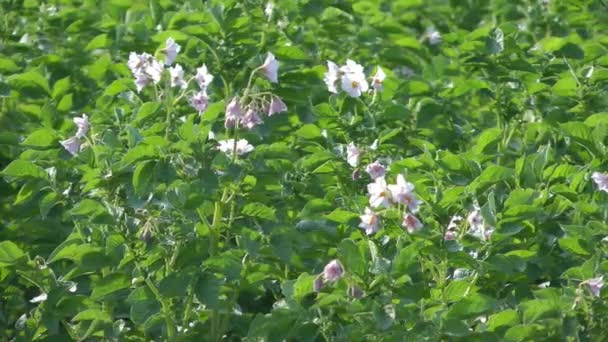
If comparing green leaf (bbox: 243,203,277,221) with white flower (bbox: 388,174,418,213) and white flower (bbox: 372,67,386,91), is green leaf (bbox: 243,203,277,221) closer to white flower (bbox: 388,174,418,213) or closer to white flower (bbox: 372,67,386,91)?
white flower (bbox: 388,174,418,213)

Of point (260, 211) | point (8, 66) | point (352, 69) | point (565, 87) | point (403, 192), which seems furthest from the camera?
point (8, 66)

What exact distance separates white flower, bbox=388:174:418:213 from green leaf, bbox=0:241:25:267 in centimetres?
94

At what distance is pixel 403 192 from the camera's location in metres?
3.22

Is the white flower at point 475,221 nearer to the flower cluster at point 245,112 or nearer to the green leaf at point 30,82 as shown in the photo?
the flower cluster at point 245,112

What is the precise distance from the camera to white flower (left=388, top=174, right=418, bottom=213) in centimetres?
321

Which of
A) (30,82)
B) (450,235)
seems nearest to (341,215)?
(450,235)

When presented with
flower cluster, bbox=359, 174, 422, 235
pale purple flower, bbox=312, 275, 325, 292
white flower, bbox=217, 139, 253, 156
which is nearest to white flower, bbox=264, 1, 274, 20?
white flower, bbox=217, 139, 253, 156

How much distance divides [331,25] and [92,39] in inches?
30.6

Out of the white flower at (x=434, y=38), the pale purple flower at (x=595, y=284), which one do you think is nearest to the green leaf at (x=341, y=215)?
the pale purple flower at (x=595, y=284)

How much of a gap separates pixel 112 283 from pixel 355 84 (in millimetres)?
825

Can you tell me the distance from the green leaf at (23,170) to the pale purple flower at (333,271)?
88 centimetres

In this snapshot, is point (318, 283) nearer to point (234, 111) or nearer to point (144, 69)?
point (234, 111)

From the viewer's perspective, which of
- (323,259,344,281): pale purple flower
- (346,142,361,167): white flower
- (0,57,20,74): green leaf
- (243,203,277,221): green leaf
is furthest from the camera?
(0,57,20,74): green leaf

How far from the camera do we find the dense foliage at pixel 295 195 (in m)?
3.29
